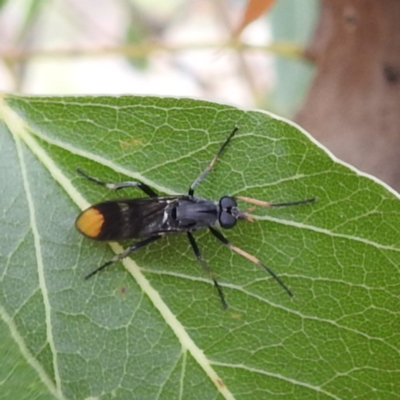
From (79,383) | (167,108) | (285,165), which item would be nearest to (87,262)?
(79,383)

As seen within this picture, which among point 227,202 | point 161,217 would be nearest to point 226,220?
point 227,202

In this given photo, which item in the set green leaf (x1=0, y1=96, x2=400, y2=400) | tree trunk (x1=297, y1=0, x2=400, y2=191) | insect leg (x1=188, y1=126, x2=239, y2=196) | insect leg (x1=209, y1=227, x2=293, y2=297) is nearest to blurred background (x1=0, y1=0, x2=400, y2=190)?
tree trunk (x1=297, y1=0, x2=400, y2=191)

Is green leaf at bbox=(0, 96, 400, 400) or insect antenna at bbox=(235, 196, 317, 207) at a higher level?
insect antenna at bbox=(235, 196, 317, 207)

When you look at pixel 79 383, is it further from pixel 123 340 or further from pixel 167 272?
pixel 167 272

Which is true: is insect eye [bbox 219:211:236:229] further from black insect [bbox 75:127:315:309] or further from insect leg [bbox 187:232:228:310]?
insect leg [bbox 187:232:228:310]

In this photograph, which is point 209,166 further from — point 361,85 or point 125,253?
point 361,85

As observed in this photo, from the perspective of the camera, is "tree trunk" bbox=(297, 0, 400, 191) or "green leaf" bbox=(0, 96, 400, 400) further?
"tree trunk" bbox=(297, 0, 400, 191)

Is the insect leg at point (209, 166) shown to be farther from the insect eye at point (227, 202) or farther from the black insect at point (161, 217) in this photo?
the insect eye at point (227, 202)
